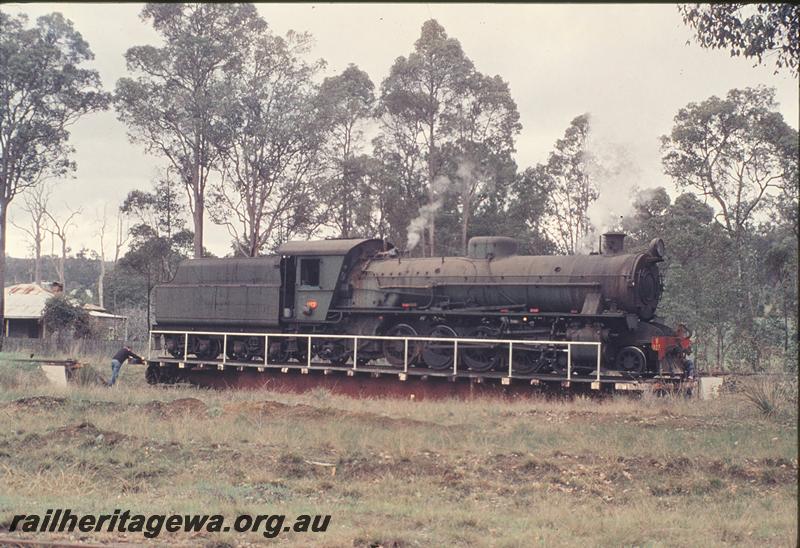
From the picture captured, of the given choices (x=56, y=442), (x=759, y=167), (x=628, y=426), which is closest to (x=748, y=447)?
(x=628, y=426)

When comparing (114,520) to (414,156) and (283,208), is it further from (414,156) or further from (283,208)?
(414,156)

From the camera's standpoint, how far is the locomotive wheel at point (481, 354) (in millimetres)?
19328

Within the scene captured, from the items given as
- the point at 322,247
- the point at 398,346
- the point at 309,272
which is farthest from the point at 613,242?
the point at 309,272

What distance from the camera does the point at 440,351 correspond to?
65.8 feet

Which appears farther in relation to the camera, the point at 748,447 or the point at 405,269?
the point at 405,269

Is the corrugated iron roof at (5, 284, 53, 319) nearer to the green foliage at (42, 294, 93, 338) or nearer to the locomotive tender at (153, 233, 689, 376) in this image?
the green foliage at (42, 294, 93, 338)

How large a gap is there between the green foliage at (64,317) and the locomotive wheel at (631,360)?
29308 mm

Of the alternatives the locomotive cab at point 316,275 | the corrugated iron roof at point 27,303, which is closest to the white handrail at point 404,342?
the locomotive cab at point 316,275

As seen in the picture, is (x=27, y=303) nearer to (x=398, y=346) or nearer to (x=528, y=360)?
Answer: (x=398, y=346)

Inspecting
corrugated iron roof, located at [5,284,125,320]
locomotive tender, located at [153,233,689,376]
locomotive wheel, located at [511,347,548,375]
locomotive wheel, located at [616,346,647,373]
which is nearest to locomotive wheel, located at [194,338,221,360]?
locomotive tender, located at [153,233,689,376]

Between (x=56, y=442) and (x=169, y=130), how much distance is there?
25.8 metres

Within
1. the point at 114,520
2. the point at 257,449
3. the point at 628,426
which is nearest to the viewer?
the point at 114,520

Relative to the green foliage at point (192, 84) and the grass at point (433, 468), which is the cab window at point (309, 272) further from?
the green foliage at point (192, 84)

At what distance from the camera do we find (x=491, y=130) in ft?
140
